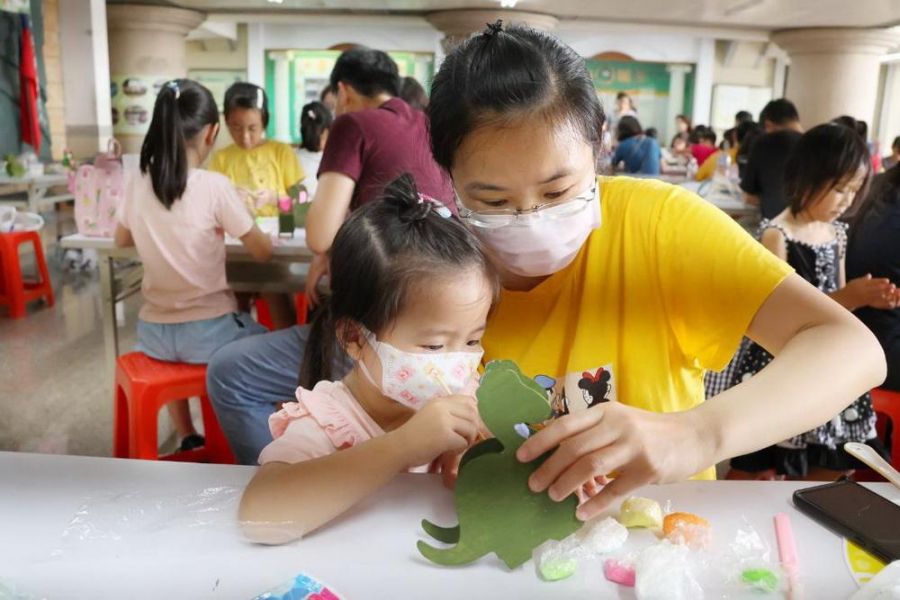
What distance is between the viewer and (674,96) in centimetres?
1291

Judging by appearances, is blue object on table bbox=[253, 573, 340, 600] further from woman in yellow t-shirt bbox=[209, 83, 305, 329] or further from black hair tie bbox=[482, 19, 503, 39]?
woman in yellow t-shirt bbox=[209, 83, 305, 329]

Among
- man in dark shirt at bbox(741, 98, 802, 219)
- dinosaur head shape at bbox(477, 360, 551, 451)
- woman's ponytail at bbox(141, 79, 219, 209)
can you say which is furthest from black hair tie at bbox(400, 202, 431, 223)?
man in dark shirt at bbox(741, 98, 802, 219)

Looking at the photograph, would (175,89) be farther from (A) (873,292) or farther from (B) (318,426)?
(A) (873,292)

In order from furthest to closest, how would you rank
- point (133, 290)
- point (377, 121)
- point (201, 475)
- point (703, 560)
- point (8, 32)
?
1. point (133, 290)
2. point (8, 32)
3. point (377, 121)
4. point (201, 475)
5. point (703, 560)

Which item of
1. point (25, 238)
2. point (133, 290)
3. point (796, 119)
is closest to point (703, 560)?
point (133, 290)

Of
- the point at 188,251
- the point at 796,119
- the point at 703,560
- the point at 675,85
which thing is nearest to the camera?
the point at 703,560

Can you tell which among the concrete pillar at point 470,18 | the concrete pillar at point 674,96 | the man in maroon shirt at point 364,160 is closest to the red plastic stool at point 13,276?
the man in maroon shirt at point 364,160

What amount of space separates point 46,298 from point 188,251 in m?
2.90

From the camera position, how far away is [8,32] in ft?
10.2

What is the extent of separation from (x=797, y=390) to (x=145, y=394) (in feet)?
6.00

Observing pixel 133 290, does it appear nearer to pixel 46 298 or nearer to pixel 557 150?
pixel 46 298

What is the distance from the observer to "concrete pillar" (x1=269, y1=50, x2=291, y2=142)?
39.1 ft

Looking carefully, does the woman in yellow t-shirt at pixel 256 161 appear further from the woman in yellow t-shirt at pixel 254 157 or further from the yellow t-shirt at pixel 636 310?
the yellow t-shirt at pixel 636 310

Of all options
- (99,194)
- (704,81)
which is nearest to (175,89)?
(99,194)
